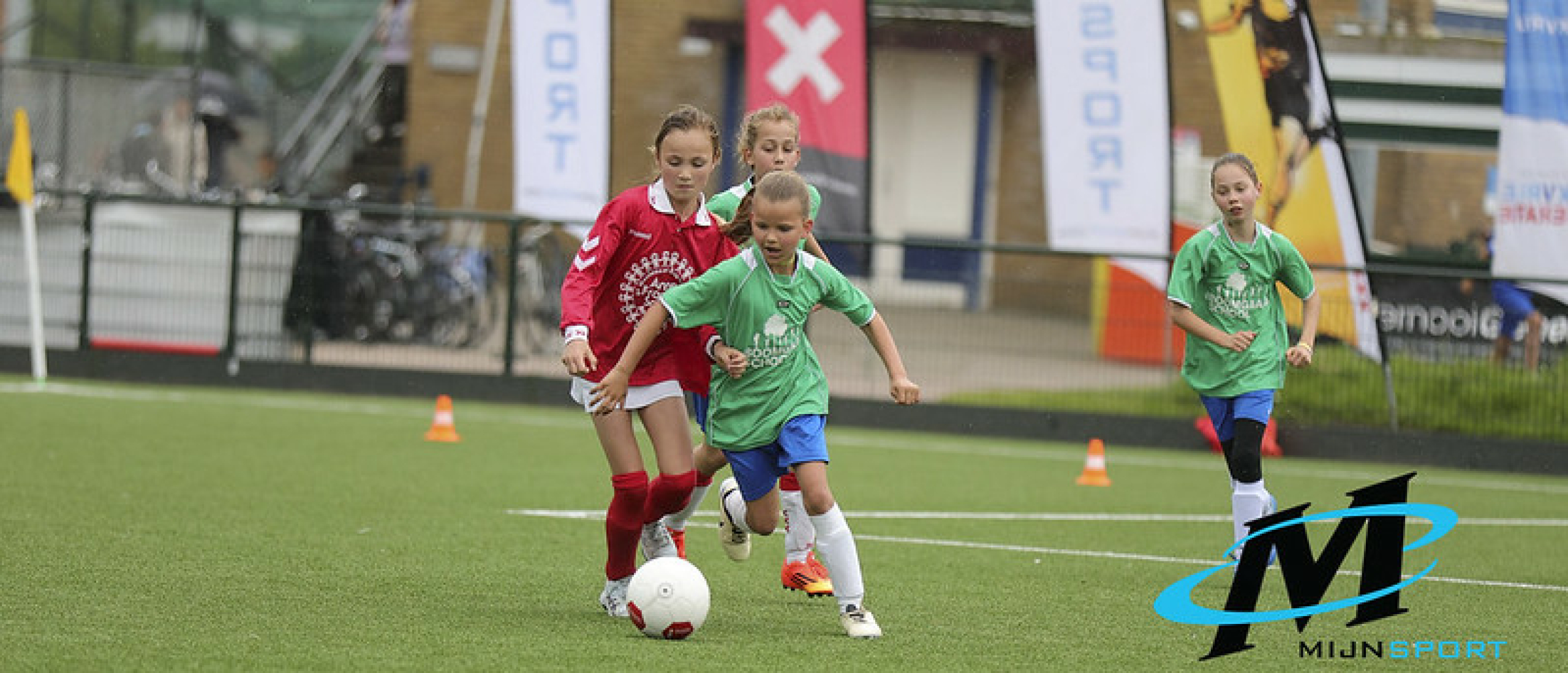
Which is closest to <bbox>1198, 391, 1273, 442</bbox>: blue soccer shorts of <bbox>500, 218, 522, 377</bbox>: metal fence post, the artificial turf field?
the artificial turf field

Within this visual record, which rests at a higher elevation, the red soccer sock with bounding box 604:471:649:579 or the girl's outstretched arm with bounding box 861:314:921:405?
the girl's outstretched arm with bounding box 861:314:921:405

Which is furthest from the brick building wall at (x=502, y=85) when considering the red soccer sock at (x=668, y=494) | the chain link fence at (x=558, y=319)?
the red soccer sock at (x=668, y=494)

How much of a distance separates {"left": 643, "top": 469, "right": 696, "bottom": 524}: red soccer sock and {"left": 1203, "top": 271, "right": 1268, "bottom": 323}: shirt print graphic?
9.32 ft

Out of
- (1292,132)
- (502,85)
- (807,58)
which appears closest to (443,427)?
(807,58)

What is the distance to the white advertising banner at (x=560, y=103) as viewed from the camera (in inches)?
700

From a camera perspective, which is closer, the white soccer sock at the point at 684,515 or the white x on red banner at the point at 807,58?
the white soccer sock at the point at 684,515

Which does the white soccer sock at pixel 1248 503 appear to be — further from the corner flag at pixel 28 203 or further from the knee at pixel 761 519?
the corner flag at pixel 28 203

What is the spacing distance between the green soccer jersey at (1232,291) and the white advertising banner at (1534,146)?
745 cm

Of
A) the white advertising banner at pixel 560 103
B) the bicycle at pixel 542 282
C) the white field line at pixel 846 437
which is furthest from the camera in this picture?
the white advertising banner at pixel 560 103

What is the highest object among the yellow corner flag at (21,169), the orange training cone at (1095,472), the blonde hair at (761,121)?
the yellow corner flag at (21,169)

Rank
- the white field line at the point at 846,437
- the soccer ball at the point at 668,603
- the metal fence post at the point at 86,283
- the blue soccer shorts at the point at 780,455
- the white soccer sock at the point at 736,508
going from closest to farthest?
1. the soccer ball at the point at 668,603
2. the blue soccer shorts at the point at 780,455
3. the white soccer sock at the point at 736,508
4. the white field line at the point at 846,437
5. the metal fence post at the point at 86,283

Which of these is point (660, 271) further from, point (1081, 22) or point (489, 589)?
point (1081, 22)

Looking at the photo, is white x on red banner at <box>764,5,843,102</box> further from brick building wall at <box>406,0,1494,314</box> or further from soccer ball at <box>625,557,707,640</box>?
soccer ball at <box>625,557,707,640</box>

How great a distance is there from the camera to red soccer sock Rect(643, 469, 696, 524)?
695 centimetres
